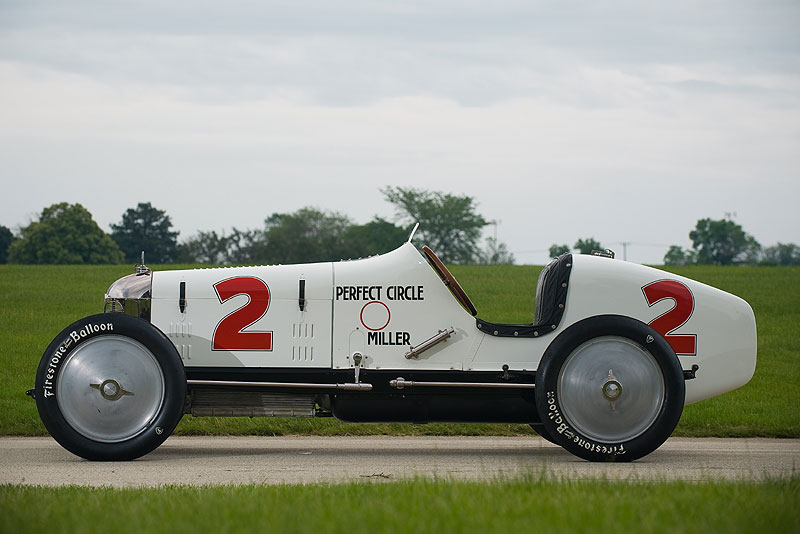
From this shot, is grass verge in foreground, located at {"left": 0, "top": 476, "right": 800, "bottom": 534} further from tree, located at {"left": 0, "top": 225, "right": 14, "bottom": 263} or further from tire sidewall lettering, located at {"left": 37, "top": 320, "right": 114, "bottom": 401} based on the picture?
tree, located at {"left": 0, "top": 225, "right": 14, "bottom": 263}

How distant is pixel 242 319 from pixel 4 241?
89.9 meters

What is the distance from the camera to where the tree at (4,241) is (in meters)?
91.3

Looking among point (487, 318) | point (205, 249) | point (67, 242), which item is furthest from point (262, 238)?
point (487, 318)

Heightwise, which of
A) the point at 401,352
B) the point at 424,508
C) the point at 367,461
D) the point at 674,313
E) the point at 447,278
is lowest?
the point at 367,461

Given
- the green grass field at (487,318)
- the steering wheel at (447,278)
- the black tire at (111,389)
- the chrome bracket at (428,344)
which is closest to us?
the black tire at (111,389)

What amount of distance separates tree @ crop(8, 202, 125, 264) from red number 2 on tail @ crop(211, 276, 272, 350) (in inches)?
2406

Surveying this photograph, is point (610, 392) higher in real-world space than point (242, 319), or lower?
lower

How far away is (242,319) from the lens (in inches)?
352

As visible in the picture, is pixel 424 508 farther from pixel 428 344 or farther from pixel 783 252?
pixel 783 252

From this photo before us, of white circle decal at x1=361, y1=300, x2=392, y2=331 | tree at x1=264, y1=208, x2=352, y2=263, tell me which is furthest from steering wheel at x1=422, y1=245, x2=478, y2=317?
tree at x1=264, y1=208, x2=352, y2=263

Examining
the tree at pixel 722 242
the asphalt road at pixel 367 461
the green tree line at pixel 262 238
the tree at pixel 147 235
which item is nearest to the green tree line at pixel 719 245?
the tree at pixel 722 242

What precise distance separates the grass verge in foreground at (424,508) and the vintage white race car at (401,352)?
214cm

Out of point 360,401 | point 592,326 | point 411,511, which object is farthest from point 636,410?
point 411,511

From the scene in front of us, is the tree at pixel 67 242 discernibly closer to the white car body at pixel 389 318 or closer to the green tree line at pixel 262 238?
the green tree line at pixel 262 238
